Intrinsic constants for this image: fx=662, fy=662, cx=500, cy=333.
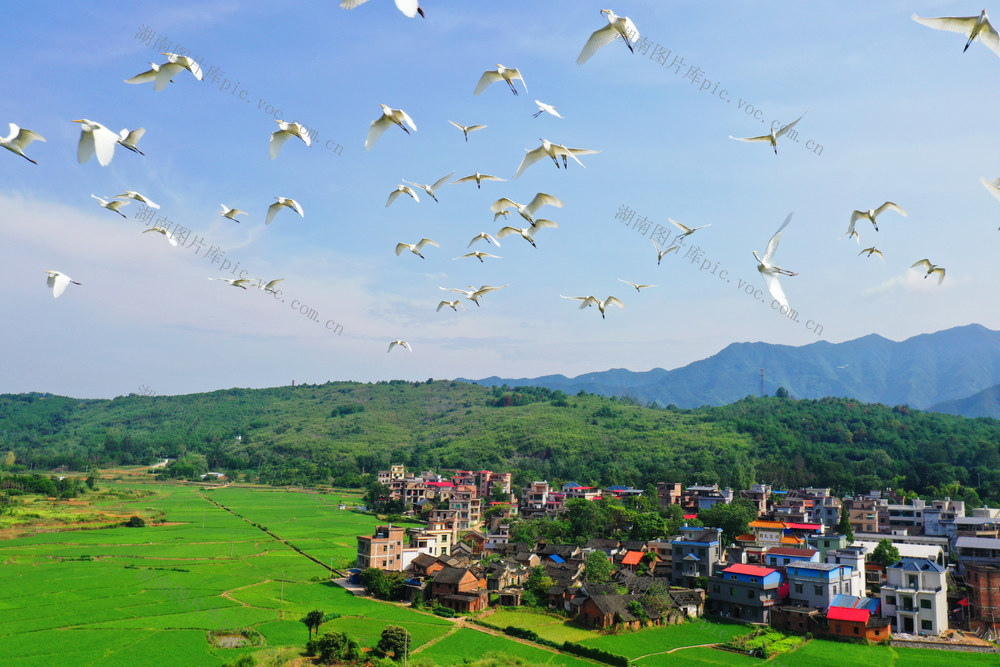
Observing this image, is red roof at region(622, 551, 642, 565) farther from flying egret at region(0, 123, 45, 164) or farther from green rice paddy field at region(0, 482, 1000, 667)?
flying egret at region(0, 123, 45, 164)

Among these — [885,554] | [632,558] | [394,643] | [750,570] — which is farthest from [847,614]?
[394,643]

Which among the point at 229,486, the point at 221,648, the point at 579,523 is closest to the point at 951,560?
the point at 579,523

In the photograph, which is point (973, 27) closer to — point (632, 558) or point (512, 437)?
point (632, 558)

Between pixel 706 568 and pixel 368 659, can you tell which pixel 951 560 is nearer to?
pixel 706 568

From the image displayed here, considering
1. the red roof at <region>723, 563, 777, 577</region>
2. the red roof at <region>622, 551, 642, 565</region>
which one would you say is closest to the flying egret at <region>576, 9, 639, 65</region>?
the red roof at <region>723, 563, 777, 577</region>

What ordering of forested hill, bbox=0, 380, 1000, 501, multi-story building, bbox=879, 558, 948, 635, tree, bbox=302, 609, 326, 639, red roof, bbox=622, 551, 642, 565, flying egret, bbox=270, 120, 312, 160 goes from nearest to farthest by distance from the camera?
flying egret, bbox=270, 120, 312, 160 → tree, bbox=302, 609, 326, 639 → multi-story building, bbox=879, 558, 948, 635 → red roof, bbox=622, 551, 642, 565 → forested hill, bbox=0, 380, 1000, 501
